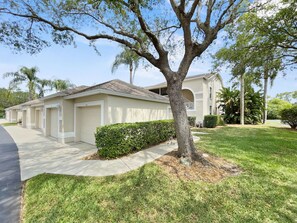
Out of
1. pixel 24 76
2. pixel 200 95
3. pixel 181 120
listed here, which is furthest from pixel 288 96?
pixel 24 76

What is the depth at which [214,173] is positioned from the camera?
4.77 m

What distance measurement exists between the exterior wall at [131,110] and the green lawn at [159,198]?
423 cm

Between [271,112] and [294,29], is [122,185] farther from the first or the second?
[271,112]

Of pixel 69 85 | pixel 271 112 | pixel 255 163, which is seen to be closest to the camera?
pixel 255 163

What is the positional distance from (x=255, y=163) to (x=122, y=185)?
491 cm

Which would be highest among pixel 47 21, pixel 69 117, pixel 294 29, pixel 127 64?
pixel 127 64

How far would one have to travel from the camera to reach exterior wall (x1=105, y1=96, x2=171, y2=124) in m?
8.38

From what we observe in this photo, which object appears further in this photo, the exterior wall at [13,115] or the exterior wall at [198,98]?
the exterior wall at [13,115]

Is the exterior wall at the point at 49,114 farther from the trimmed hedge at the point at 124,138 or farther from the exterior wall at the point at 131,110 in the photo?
the trimmed hedge at the point at 124,138

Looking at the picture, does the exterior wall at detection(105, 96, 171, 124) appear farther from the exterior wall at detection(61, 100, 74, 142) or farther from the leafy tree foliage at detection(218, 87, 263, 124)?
the leafy tree foliage at detection(218, 87, 263, 124)

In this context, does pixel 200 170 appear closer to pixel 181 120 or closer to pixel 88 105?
pixel 181 120

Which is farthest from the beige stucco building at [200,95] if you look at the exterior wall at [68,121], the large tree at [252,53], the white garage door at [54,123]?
the white garage door at [54,123]

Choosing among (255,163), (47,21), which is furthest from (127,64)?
(255,163)

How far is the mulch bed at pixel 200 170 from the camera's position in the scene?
14.8 feet
